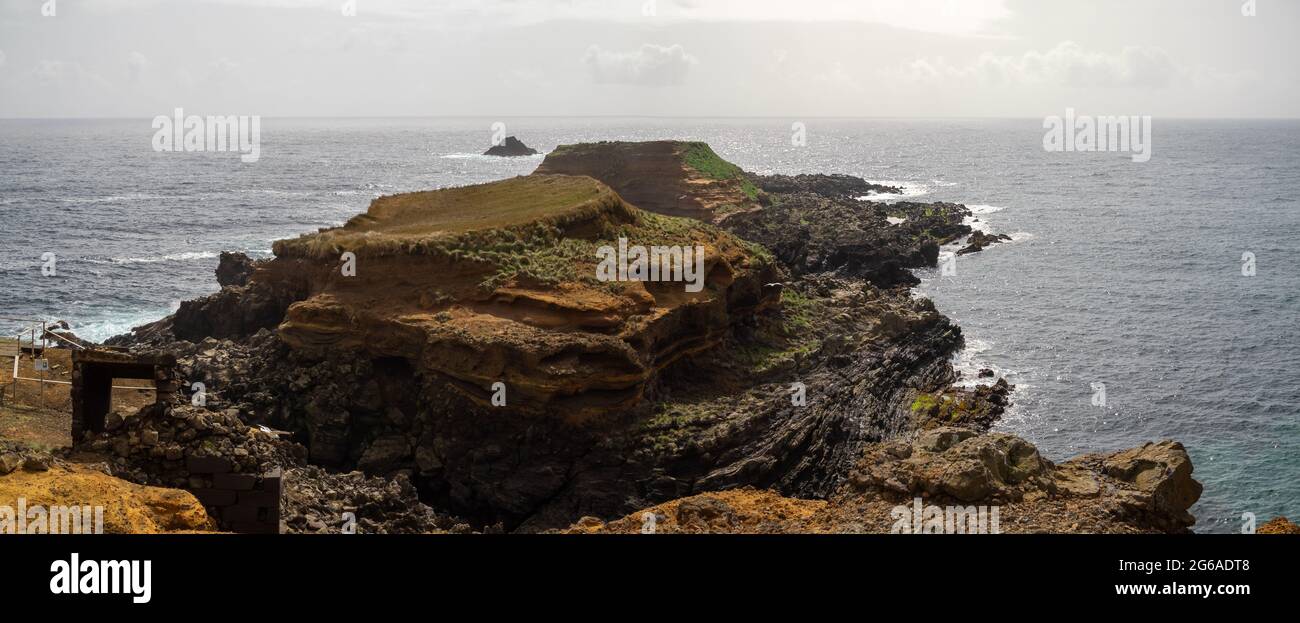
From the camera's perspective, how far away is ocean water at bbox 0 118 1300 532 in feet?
144

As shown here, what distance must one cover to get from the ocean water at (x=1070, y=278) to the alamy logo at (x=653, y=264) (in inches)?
574

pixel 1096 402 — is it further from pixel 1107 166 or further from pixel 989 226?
pixel 1107 166

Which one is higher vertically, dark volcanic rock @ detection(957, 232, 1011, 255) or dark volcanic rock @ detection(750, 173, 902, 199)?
dark volcanic rock @ detection(750, 173, 902, 199)

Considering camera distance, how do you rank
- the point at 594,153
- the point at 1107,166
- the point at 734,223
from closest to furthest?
1. the point at 734,223
2. the point at 594,153
3. the point at 1107,166

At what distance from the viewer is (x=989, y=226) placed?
315ft

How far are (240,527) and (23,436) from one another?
7519 millimetres

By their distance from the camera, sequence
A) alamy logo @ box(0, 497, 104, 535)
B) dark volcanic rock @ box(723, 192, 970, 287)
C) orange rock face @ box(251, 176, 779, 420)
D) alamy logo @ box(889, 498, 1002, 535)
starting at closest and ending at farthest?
1. alamy logo @ box(0, 497, 104, 535)
2. alamy logo @ box(889, 498, 1002, 535)
3. orange rock face @ box(251, 176, 779, 420)
4. dark volcanic rock @ box(723, 192, 970, 287)

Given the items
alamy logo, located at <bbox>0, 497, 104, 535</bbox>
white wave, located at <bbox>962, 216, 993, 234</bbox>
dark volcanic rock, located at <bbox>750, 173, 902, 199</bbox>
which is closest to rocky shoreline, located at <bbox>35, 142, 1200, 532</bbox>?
alamy logo, located at <bbox>0, 497, 104, 535</bbox>

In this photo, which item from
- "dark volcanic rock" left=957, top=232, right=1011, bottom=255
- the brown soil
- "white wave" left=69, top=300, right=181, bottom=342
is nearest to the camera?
the brown soil

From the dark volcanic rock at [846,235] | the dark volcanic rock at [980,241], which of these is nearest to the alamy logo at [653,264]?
the dark volcanic rock at [846,235]

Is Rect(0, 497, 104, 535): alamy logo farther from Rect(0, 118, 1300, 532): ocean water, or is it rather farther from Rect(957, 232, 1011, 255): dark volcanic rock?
Rect(957, 232, 1011, 255): dark volcanic rock

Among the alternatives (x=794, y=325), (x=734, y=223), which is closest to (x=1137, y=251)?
(x=734, y=223)

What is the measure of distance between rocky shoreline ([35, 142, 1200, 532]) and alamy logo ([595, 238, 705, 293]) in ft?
1.69
